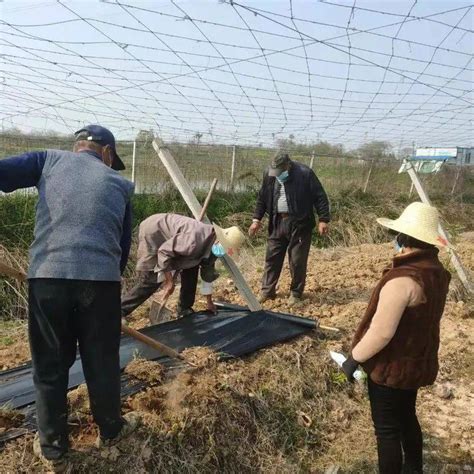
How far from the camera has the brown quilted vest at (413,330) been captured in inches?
88.4

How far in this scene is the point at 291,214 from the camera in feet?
16.9

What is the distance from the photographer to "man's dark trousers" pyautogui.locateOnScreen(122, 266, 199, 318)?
13.9 feet

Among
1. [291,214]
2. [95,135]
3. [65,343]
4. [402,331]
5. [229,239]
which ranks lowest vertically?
[65,343]

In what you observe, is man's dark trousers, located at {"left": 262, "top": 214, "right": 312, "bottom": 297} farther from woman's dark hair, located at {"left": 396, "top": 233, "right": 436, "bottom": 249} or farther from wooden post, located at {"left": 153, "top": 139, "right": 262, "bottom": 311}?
woman's dark hair, located at {"left": 396, "top": 233, "right": 436, "bottom": 249}

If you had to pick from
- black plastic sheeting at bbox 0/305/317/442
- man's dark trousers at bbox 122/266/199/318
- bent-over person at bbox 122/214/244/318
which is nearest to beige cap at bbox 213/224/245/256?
bent-over person at bbox 122/214/244/318

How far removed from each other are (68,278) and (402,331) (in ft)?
5.00

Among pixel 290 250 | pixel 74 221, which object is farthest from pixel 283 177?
pixel 74 221

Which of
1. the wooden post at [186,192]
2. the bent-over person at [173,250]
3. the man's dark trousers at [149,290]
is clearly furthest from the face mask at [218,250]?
the man's dark trousers at [149,290]

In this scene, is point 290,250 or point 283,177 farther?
point 290,250

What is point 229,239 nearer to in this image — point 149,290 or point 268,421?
point 149,290

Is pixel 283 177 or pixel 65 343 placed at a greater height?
pixel 283 177

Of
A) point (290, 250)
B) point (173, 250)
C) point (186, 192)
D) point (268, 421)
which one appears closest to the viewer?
point (268, 421)

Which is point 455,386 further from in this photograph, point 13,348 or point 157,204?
point 157,204

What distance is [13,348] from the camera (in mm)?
4008
